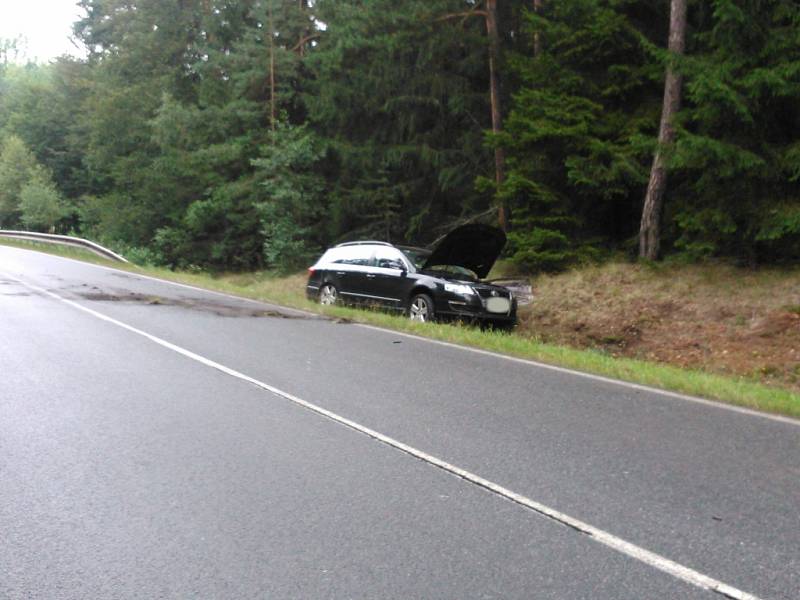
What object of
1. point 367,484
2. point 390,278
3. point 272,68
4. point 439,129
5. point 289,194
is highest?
point 272,68

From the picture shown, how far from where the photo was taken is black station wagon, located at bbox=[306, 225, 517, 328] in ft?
46.0

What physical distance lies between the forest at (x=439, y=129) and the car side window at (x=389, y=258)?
4173 millimetres

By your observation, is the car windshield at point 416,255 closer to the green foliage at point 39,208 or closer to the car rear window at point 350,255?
the car rear window at point 350,255

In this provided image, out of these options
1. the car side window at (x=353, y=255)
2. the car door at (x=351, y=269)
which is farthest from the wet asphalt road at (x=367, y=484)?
the car side window at (x=353, y=255)

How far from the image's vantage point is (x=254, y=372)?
864 cm

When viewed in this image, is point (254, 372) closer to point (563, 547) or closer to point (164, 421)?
point (164, 421)

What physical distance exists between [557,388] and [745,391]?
1.97 m

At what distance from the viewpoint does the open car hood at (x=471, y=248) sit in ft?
46.4

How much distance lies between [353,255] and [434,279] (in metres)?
2.70

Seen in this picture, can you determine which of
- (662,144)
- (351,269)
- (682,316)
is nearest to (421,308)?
(351,269)

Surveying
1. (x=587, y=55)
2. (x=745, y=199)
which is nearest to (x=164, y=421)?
(x=745, y=199)

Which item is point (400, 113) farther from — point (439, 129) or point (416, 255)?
point (416, 255)

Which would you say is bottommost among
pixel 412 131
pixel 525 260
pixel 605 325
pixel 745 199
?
pixel 605 325

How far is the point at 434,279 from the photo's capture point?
14.4 metres
